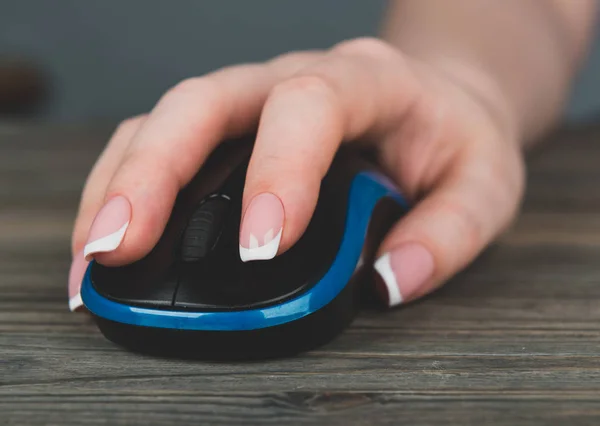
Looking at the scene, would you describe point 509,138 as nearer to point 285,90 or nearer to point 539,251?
point 539,251

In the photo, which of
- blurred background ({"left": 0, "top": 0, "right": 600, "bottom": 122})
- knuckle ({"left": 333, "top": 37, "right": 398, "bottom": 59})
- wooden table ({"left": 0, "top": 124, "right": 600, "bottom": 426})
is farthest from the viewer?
blurred background ({"left": 0, "top": 0, "right": 600, "bottom": 122})

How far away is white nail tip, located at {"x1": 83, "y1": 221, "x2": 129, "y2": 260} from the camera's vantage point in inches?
15.8

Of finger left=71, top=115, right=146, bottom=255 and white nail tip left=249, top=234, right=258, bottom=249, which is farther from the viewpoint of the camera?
finger left=71, top=115, right=146, bottom=255

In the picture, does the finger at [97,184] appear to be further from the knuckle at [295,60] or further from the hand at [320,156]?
the knuckle at [295,60]

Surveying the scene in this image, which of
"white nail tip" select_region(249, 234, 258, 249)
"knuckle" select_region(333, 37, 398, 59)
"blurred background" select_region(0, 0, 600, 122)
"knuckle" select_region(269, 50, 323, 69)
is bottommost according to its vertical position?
"blurred background" select_region(0, 0, 600, 122)

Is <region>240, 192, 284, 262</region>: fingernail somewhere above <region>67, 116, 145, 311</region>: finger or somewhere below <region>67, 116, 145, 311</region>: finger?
above

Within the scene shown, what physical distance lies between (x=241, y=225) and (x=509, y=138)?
0.33 m

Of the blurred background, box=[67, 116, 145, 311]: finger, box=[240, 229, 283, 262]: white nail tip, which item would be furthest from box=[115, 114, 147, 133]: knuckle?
the blurred background

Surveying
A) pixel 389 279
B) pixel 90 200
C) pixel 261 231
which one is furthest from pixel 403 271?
pixel 90 200

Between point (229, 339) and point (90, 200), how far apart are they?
0.19m

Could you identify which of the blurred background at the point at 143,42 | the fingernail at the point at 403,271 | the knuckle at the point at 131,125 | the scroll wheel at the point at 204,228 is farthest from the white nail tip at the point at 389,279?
the blurred background at the point at 143,42

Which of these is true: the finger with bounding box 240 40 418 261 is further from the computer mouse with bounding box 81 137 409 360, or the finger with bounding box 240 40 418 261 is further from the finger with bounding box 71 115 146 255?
the finger with bounding box 71 115 146 255

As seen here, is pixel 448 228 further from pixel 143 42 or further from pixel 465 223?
pixel 143 42

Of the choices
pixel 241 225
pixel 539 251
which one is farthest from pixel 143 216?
pixel 539 251
